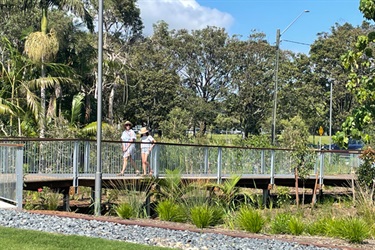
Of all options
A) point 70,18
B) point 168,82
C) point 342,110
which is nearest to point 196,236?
point 70,18

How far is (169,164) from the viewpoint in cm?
1786

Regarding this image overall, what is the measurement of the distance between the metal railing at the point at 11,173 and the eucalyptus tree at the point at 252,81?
41948 millimetres

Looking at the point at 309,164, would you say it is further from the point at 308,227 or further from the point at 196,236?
the point at 196,236

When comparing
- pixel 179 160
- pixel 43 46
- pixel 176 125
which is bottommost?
pixel 179 160

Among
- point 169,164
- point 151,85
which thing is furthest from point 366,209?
point 151,85

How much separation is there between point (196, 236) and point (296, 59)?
49.8m

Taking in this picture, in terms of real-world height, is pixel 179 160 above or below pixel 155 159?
below

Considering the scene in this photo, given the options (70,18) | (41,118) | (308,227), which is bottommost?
(308,227)

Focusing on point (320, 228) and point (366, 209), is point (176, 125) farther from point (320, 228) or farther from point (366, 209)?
point (320, 228)

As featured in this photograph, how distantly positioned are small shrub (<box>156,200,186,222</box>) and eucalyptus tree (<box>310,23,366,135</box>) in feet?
145

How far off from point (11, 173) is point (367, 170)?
38.2 ft

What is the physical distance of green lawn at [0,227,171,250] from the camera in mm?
8281

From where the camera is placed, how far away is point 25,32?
1040 inches

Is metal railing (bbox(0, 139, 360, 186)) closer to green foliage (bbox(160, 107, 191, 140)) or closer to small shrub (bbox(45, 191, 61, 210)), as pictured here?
small shrub (bbox(45, 191, 61, 210))
